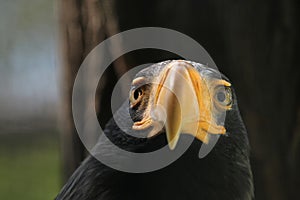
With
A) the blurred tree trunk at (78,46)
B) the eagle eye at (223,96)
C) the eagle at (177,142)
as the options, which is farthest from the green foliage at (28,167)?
the eagle eye at (223,96)

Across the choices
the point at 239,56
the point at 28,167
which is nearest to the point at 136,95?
the point at 239,56

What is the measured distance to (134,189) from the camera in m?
1.67

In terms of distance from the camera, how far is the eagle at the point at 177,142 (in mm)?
1555

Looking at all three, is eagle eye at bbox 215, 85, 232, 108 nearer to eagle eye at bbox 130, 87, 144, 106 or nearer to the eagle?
the eagle

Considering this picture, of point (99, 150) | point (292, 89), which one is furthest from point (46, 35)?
point (99, 150)

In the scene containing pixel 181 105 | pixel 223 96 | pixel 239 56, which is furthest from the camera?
pixel 239 56

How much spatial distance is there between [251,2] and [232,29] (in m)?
0.11

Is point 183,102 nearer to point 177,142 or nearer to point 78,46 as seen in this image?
point 177,142

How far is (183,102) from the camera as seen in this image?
1521 mm

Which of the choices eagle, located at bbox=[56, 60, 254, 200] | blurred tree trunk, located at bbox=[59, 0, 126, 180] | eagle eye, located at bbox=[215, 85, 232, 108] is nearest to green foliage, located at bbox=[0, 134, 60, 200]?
blurred tree trunk, located at bbox=[59, 0, 126, 180]

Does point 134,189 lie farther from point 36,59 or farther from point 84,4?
point 36,59

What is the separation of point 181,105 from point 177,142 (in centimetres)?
11

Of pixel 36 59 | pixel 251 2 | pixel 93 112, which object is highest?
pixel 251 2

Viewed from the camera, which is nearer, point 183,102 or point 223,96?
point 183,102
